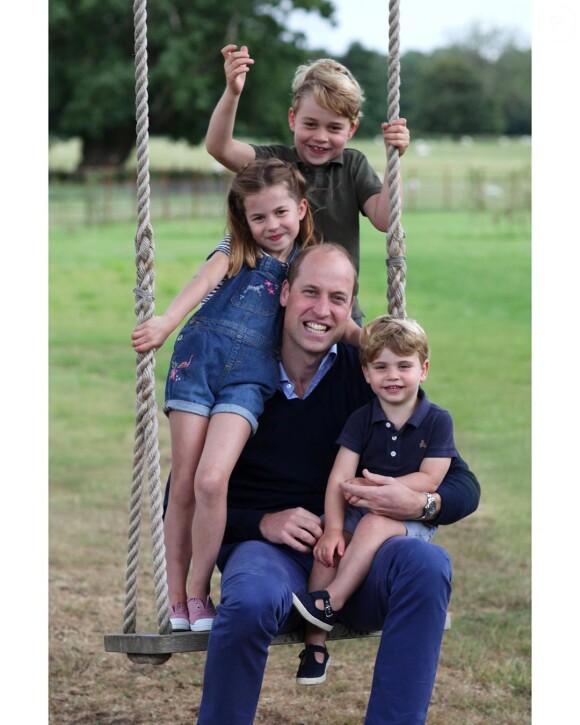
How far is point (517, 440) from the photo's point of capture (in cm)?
987

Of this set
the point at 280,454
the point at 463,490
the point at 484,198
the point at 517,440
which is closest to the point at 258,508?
the point at 280,454

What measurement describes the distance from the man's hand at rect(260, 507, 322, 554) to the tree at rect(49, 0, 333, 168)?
2773 centimetres

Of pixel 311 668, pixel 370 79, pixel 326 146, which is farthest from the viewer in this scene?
Result: pixel 370 79

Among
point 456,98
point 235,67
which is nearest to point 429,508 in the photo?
point 235,67

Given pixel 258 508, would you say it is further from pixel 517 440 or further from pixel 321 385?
pixel 517 440

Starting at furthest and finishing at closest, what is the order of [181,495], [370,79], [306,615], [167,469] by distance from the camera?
1. [370,79]
2. [167,469]
3. [181,495]
4. [306,615]

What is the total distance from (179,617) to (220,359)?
0.72 meters

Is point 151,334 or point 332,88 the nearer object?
point 151,334

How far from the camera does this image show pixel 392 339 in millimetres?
3076

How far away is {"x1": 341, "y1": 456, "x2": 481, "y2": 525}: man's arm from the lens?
3049 mm

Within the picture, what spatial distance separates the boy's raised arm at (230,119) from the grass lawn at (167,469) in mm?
2090

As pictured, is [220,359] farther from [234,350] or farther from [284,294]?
[284,294]

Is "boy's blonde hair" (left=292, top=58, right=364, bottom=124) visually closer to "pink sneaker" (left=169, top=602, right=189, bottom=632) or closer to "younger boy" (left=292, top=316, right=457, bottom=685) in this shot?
"younger boy" (left=292, top=316, right=457, bottom=685)

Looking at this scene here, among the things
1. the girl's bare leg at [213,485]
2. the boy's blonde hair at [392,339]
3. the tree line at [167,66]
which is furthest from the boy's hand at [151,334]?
the tree line at [167,66]
